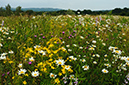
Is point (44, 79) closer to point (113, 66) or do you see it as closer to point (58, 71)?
point (58, 71)

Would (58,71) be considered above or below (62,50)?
below

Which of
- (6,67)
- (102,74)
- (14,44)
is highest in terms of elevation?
(14,44)

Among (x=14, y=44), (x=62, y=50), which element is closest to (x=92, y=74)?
(x=62, y=50)

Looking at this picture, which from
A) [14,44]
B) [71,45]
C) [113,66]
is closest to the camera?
[113,66]

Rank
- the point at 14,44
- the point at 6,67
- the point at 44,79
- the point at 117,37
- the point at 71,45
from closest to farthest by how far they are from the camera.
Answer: the point at 44,79, the point at 6,67, the point at 14,44, the point at 71,45, the point at 117,37

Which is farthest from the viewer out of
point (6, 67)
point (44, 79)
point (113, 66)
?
point (113, 66)

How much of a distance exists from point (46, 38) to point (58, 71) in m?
1.53

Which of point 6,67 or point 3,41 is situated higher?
point 3,41

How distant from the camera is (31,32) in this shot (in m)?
3.96

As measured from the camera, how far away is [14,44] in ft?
10.5

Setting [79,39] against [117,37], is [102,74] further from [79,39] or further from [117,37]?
[117,37]

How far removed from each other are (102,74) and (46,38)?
1870 mm

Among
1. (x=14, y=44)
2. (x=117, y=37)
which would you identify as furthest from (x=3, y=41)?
(x=117, y=37)

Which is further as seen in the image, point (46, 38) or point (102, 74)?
point (46, 38)
